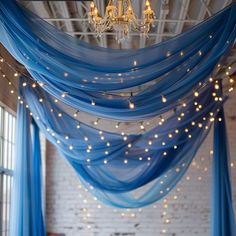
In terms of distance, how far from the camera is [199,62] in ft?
16.1

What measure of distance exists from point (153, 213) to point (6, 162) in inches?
113

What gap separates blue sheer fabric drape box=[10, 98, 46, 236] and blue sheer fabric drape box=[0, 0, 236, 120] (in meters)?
2.29

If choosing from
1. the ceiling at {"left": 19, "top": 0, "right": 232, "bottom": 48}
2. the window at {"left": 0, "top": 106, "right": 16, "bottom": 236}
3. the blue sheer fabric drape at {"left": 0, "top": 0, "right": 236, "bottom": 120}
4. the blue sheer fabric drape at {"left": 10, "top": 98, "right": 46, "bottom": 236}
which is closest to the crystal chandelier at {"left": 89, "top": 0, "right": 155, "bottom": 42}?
the blue sheer fabric drape at {"left": 0, "top": 0, "right": 236, "bottom": 120}

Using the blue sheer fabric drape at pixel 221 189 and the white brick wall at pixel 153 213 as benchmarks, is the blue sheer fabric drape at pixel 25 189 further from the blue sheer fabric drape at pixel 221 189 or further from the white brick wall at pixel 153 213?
the blue sheer fabric drape at pixel 221 189

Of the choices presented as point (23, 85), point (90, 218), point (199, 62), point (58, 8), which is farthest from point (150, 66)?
point (90, 218)

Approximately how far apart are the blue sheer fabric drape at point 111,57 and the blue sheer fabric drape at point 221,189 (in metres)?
1.61

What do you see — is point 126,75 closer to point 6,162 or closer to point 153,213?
point 6,162

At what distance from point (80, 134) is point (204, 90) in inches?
56.9

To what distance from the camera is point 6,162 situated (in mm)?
7891

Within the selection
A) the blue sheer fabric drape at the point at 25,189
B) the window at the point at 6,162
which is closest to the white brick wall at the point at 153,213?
the window at the point at 6,162

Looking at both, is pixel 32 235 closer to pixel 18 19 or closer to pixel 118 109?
pixel 118 109

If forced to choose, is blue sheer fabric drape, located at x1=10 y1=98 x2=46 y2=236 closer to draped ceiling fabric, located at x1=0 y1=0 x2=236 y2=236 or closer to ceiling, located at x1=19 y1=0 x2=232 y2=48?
draped ceiling fabric, located at x1=0 y1=0 x2=236 y2=236

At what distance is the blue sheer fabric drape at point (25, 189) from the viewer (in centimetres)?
690

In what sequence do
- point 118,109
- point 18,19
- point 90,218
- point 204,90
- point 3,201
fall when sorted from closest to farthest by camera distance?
point 18,19 → point 118,109 → point 204,90 → point 3,201 → point 90,218
